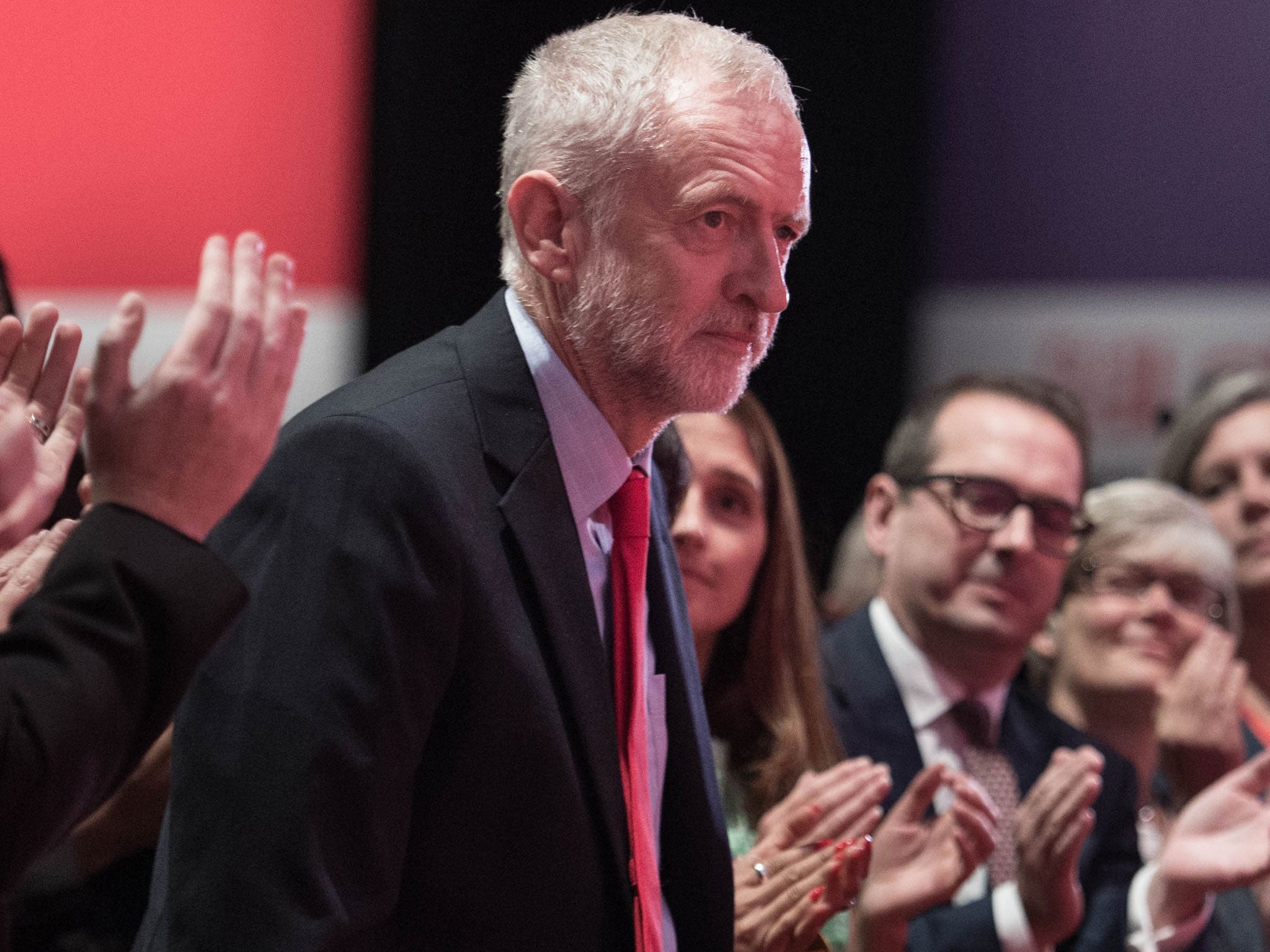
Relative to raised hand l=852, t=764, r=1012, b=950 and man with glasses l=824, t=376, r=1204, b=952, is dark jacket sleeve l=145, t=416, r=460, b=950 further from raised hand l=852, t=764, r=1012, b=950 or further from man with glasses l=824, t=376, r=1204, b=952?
man with glasses l=824, t=376, r=1204, b=952

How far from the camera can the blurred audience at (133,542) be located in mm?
895

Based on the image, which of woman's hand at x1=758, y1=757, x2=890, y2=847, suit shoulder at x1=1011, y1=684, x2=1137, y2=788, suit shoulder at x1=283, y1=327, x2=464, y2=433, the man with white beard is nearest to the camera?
the man with white beard

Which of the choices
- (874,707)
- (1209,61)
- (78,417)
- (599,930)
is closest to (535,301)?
(78,417)

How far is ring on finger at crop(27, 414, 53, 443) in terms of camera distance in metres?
1.36

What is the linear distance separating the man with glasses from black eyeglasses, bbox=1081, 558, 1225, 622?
26 centimetres

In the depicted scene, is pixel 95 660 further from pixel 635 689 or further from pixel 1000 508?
pixel 1000 508

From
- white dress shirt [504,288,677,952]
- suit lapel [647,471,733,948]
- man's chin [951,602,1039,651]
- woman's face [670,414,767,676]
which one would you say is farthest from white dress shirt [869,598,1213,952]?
white dress shirt [504,288,677,952]

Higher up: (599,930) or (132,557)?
(132,557)

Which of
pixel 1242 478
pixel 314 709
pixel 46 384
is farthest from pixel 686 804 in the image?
pixel 1242 478

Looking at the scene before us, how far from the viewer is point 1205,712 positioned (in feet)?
10.1

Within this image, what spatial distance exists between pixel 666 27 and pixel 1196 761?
2173 mm

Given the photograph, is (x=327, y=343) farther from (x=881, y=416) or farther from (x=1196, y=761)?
(x=1196, y=761)

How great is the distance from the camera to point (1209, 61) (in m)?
4.43

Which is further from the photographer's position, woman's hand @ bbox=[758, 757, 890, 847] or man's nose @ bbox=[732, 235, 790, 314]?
woman's hand @ bbox=[758, 757, 890, 847]
